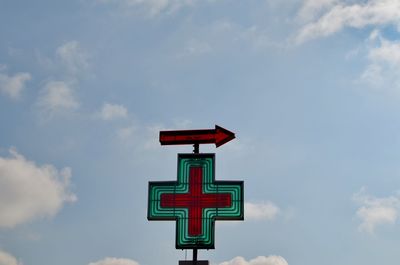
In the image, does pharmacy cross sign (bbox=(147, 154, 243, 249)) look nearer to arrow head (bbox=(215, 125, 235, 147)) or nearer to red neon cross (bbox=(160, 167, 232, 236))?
red neon cross (bbox=(160, 167, 232, 236))

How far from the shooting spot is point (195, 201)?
31781 millimetres

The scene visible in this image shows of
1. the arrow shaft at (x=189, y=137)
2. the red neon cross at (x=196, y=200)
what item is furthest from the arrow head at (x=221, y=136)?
the red neon cross at (x=196, y=200)

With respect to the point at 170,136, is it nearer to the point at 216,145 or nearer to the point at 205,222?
the point at 216,145

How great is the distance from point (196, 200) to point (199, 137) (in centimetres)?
287

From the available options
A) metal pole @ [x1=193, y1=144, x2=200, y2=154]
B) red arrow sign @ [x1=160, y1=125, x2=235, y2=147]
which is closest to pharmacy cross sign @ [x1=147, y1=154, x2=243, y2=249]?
metal pole @ [x1=193, y1=144, x2=200, y2=154]

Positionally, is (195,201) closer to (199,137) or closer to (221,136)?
(199,137)

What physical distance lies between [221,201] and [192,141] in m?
3.05

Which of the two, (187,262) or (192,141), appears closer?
(187,262)

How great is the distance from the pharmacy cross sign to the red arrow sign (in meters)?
0.66

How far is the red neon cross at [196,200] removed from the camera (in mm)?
31516

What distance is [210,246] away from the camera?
30.9 meters

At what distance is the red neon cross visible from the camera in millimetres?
31516

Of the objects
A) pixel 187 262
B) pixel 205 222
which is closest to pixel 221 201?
pixel 205 222

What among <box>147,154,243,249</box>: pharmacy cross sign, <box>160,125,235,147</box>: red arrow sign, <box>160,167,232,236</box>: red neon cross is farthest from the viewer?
<box>160,125,235,147</box>: red arrow sign
